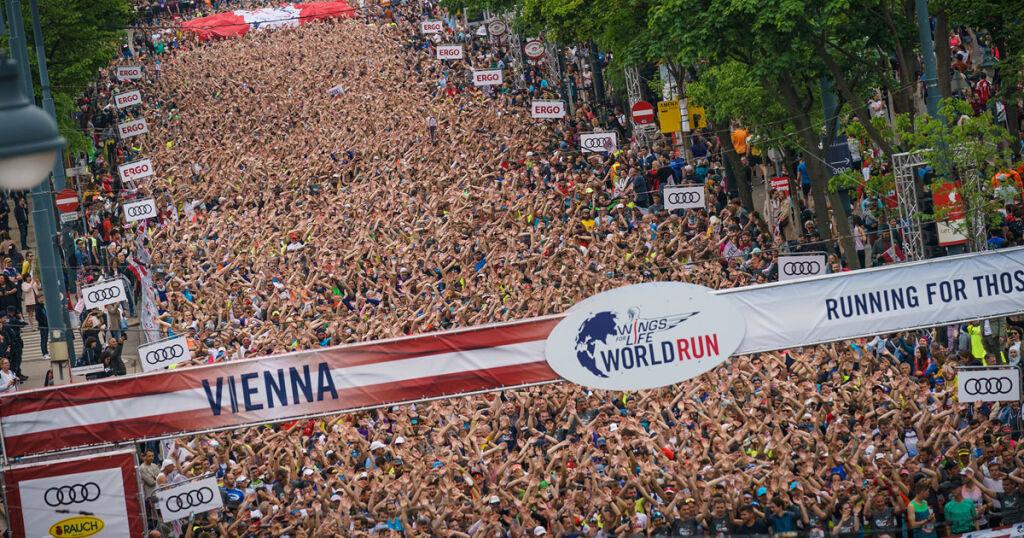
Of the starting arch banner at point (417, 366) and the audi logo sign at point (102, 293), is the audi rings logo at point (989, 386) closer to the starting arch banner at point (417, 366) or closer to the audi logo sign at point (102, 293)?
the starting arch banner at point (417, 366)

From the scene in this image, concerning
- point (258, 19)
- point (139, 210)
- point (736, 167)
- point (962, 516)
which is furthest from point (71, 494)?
point (258, 19)

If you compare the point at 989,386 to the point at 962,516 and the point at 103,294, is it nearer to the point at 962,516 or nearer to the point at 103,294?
the point at 962,516

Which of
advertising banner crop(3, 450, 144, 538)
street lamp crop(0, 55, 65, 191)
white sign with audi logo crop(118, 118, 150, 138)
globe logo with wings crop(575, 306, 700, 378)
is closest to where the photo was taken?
street lamp crop(0, 55, 65, 191)

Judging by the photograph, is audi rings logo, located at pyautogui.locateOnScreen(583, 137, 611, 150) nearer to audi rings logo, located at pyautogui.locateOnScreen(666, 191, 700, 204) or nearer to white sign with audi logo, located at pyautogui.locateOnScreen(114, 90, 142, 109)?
audi rings logo, located at pyautogui.locateOnScreen(666, 191, 700, 204)

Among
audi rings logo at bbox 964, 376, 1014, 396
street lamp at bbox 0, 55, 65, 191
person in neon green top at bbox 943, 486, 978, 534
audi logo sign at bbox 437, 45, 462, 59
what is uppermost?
audi logo sign at bbox 437, 45, 462, 59

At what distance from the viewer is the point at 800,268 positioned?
23.6 m

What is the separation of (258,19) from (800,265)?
50.1 metres

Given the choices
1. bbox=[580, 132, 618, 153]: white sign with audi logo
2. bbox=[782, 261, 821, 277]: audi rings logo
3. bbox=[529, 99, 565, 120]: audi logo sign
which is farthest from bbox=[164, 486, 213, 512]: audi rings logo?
bbox=[529, 99, 565, 120]: audi logo sign

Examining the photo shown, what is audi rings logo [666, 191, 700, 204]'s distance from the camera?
28297 mm

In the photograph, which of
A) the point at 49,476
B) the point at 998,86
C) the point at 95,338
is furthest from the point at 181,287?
the point at 998,86

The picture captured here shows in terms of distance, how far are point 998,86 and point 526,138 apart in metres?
12.5

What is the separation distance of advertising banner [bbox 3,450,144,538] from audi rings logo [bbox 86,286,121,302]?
9.80m

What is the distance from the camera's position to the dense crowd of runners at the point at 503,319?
16.6 meters

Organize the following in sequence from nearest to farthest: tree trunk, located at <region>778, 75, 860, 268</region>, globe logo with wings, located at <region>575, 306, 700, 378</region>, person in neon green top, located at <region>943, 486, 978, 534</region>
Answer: globe logo with wings, located at <region>575, 306, 700, 378</region>, person in neon green top, located at <region>943, 486, 978, 534</region>, tree trunk, located at <region>778, 75, 860, 268</region>
